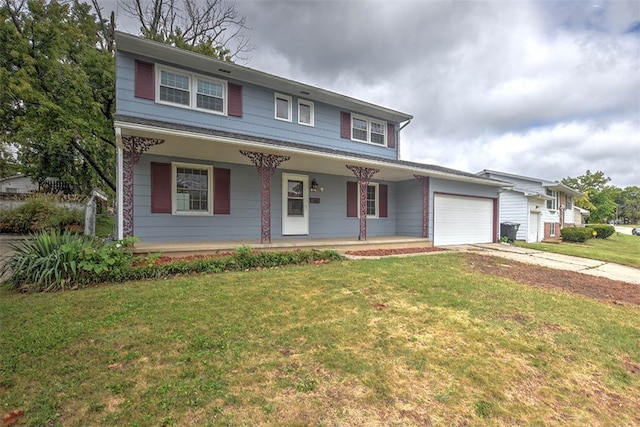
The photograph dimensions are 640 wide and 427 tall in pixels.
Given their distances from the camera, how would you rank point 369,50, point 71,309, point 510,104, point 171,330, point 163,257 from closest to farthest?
point 171,330
point 71,309
point 163,257
point 369,50
point 510,104

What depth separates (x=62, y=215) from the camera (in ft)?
34.3

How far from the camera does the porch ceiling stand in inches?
248

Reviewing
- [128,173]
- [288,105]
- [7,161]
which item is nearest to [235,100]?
[288,105]

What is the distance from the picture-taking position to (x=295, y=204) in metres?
9.74

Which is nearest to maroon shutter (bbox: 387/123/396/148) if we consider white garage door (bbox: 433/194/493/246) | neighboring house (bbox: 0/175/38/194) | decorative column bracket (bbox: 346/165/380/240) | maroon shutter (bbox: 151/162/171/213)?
white garage door (bbox: 433/194/493/246)

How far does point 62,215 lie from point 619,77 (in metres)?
21.0

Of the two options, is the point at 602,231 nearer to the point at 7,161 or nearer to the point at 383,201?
the point at 383,201

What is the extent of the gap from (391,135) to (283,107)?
16.2 ft

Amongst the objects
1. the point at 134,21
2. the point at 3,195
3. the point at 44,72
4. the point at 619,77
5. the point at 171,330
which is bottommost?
the point at 171,330

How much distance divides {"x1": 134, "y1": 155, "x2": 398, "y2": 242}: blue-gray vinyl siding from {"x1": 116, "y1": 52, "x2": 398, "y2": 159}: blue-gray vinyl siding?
1.26 metres

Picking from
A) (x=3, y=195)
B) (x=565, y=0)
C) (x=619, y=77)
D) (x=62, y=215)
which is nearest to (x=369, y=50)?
(x=565, y=0)

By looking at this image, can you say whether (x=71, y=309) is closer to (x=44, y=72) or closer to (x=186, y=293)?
(x=186, y=293)

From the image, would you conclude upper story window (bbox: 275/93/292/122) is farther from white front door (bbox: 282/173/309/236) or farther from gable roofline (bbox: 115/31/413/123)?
white front door (bbox: 282/173/309/236)

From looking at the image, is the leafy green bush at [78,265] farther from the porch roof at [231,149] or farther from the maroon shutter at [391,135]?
the maroon shutter at [391,135]
